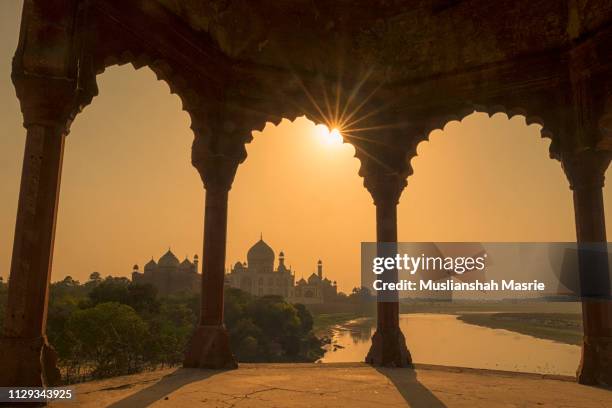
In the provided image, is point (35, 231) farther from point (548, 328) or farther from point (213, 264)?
point (548, 328)

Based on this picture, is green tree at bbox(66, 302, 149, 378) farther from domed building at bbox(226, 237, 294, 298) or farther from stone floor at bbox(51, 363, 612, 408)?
domed building at bbox(226, 237, 294, 298)

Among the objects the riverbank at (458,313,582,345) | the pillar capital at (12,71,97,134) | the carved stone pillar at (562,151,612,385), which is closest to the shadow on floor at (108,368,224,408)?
the pillar capital at (12,71,97,134)

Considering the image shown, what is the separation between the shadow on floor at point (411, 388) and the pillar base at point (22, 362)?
3.18 m

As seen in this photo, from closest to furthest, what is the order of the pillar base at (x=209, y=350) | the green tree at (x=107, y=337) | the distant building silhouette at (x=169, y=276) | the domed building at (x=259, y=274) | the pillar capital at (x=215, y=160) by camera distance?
the pillar base at (x=209, y=350) → the pillar capital at (x=215, y=160) → the green tree at (x=107, y=337) → the distant building silhouette at (x=169, y=276) → the domed building at (x=259, y=274)

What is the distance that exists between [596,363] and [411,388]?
227cm

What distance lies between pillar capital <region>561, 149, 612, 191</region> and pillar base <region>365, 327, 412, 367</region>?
10.2ft

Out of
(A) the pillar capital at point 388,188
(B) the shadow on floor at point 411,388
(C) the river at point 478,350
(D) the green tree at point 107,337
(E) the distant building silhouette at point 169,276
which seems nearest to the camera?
(B) the shadow on floor at point 411,388

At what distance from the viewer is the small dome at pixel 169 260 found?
84.9 meters

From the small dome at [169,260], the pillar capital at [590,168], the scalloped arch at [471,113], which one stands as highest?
the small dome at [169,260]

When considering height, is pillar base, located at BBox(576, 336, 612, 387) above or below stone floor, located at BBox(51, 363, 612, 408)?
above

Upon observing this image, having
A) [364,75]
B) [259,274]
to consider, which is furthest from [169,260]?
[364,75]

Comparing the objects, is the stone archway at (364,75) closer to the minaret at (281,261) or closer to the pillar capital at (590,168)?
the pillar capital at (590,168)

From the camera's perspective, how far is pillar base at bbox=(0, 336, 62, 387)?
4051mm

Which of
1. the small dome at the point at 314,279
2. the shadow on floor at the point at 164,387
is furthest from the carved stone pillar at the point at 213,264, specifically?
the small dome at the point at 314,279
